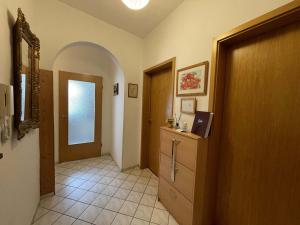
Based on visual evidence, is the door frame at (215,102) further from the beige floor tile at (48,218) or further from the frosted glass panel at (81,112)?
the frosted glass panel at (81,112)

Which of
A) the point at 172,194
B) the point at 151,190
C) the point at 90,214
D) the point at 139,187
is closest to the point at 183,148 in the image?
the point at 172,194

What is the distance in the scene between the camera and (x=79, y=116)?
312 centimetres

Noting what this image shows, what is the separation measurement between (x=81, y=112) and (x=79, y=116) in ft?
0.31

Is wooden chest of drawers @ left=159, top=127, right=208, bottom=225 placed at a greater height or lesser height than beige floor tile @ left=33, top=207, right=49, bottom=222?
greater

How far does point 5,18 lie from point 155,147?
2.31 m

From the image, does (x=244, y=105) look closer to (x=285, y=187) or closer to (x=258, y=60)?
(x=258, y=60)

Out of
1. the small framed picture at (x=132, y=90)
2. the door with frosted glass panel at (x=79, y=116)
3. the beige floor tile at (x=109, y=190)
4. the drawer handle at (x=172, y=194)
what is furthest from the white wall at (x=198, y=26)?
the door with frosted glass panel at (x=79, y=116)

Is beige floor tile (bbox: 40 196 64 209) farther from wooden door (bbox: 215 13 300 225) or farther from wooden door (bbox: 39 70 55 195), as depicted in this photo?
wooden door (bbox: 215 13 300 225)

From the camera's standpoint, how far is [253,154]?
1.20 meters

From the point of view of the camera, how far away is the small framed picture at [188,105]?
157 centimetres

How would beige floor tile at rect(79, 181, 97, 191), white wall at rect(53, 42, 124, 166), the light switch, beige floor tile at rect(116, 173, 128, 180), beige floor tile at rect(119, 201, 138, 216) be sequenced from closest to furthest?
1. the light switch
2. beige floor tile at rect(119, 201, 138, 216)
3. beige floor tile at rect(79, 181, 97, 191)
4. beige floor tile at rect(116, 173, 128, 180)
5. white wall at rect(53, 42, 124, 166)

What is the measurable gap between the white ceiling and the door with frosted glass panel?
128 cm

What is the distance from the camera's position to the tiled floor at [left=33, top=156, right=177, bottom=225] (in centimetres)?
157

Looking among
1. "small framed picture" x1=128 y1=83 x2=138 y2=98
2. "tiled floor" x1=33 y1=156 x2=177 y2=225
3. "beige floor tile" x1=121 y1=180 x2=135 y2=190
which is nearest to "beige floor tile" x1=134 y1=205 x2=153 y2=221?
"tiled floor" x1=33 y1=156 x2=177 y2=225
